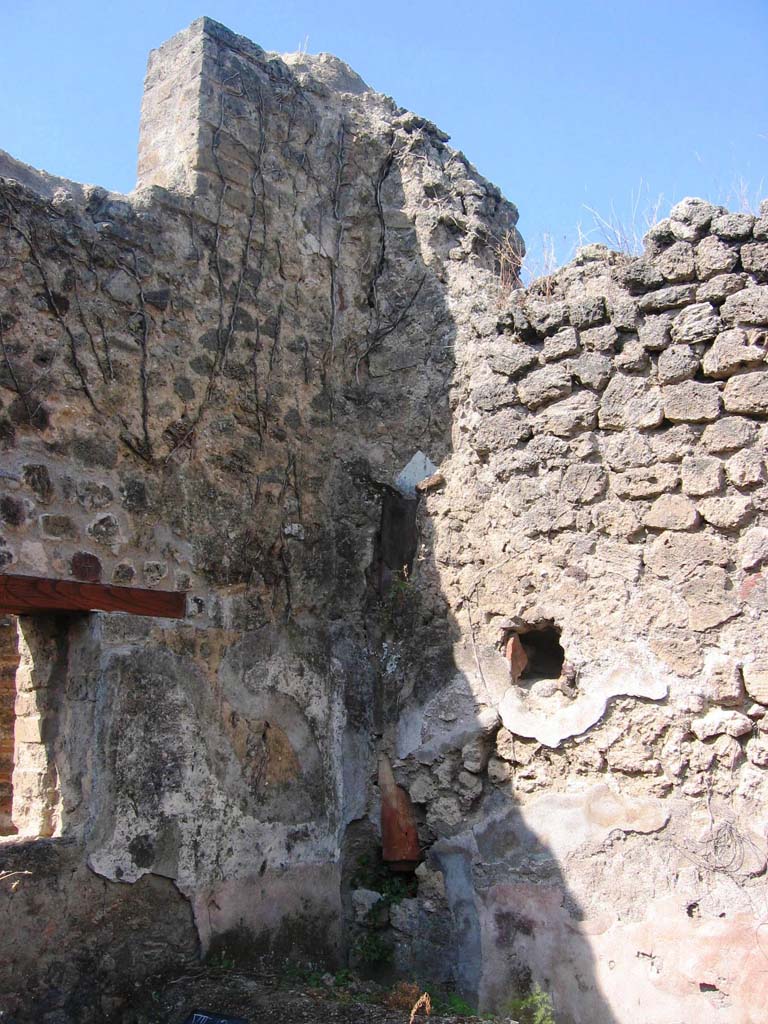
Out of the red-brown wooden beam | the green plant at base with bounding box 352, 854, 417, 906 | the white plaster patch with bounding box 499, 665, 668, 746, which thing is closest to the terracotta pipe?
the green plant at base with bounding box 352, 854, 417, 906

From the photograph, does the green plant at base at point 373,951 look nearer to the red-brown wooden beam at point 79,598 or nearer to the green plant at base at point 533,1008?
the green plant at base at point 533,1008

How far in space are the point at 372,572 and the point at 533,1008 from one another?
1923 mm

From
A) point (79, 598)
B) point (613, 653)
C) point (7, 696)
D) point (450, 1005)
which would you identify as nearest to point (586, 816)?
point (613, 653)

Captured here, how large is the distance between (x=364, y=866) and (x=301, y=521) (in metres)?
1.53

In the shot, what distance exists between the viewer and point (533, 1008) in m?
3.52

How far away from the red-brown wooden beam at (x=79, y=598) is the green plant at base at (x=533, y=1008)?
191cm

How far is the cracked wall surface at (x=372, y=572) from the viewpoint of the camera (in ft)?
11.3

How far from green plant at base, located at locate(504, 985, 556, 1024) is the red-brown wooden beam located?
191 centimetres

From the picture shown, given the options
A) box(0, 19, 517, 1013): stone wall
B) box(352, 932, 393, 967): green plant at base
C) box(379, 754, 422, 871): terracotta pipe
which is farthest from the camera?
box(379, 754, 422, 871): terracotta pipe

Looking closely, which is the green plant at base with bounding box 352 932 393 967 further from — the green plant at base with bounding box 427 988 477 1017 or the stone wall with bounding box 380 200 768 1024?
the green plant at base with bounding box 427 988 477 1017

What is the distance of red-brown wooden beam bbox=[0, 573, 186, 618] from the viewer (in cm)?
340

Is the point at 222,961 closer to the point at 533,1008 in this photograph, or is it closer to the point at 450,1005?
the point at 450,1005

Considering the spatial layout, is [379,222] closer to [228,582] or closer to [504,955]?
A: [228,582]

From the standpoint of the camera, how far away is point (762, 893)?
10.6 ft
